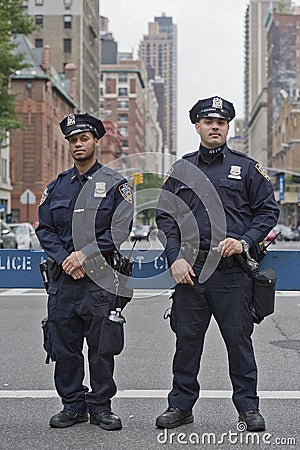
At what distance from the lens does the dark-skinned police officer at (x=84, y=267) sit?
5629 mm

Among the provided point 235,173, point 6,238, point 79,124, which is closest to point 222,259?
point 235,173

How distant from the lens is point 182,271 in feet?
18.0

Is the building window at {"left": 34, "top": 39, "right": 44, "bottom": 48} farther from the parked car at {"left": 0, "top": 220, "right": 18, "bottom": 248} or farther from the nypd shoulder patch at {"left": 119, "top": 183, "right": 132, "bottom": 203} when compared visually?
the nypd shoulder patch at {"left": 119, "top": 183, "right": 132, "bottom": 203}

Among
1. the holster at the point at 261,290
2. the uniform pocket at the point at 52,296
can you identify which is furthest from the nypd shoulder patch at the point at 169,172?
the uniform pocket at the point at 52,296

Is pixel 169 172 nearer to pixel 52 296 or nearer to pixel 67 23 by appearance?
pixel 52 296

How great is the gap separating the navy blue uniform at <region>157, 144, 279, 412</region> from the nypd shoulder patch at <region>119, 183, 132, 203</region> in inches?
9.0

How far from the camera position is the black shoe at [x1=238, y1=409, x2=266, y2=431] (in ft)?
18.1

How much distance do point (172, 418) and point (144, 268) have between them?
151 cm

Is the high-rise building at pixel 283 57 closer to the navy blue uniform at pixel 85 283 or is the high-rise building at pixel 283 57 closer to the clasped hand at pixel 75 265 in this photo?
the navy blue uniform at pixel 85 283

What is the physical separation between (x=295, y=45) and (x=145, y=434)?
132187mm

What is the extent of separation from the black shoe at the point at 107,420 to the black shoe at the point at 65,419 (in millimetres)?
120

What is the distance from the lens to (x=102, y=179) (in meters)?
5.72

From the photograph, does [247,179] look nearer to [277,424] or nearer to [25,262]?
[277,424]

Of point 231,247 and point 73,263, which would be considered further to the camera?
point 73,263
